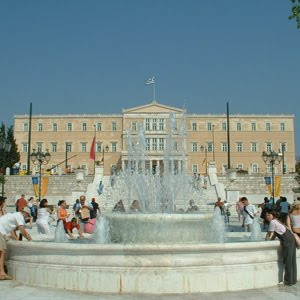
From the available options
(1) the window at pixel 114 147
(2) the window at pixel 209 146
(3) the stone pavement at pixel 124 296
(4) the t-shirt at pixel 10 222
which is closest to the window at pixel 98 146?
(1) the window at pixel 114 147

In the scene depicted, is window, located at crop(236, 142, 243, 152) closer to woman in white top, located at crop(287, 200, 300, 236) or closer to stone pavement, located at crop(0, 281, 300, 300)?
woman in white top, located at crop(287, 200, 300, 236)

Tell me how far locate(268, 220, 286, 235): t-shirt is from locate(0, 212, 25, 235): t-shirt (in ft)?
12.9

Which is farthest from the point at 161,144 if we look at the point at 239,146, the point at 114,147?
the point at 239,146

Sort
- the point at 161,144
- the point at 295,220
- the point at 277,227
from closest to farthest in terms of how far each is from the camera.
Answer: the point at 277,227 < the point at 295,220 < the point at 161,144

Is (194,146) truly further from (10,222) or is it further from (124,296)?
(124,296)

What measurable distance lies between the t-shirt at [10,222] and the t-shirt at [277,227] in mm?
3943

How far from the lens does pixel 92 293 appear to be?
246 inches

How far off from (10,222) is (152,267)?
2.67 metres

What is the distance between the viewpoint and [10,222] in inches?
297

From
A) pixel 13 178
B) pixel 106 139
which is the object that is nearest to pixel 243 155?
pixel 106 139

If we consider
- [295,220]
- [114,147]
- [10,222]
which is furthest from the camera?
[114,147]

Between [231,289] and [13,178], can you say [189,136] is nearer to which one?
[13,178]

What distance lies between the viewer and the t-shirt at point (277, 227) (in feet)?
22.9

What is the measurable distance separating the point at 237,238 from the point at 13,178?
35.7 meters
